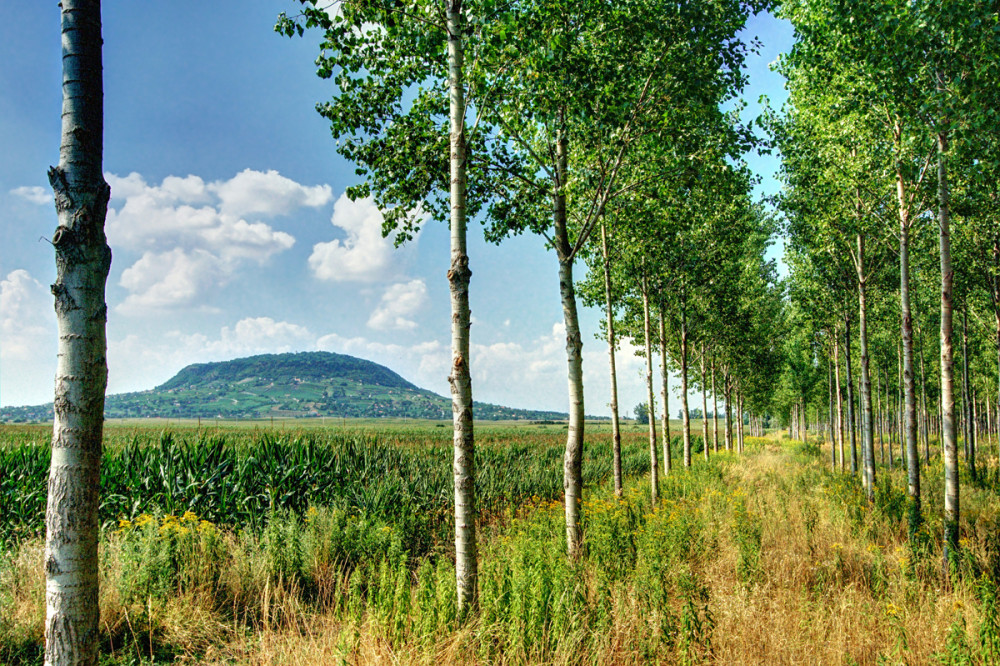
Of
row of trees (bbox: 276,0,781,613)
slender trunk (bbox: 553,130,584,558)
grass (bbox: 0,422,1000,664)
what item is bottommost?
grass (bbox: 0,422,1000,664)

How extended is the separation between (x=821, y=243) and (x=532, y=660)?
1379cm

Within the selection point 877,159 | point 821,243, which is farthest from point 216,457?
point 821,243

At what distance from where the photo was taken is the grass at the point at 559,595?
14.4 ft

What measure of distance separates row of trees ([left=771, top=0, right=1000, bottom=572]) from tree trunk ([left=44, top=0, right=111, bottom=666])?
8817 mm

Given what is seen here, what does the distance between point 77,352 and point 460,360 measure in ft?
10.7

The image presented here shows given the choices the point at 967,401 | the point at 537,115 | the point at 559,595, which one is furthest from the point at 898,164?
the point at 967,401

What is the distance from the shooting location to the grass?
4.40 metres

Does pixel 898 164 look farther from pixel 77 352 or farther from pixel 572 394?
pixel 77 352

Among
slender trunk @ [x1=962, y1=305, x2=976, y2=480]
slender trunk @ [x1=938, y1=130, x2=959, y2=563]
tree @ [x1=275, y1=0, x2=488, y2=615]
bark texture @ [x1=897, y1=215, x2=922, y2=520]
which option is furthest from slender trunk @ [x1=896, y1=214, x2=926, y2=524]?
slender trunk @ [x1=962, y1=305, x2=976, y2=480]

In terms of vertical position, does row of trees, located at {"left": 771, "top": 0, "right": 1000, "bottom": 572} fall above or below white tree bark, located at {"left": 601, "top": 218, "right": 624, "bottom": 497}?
above

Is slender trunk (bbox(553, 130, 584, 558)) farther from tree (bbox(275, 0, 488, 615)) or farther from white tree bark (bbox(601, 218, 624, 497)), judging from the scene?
white tree bark (bbox(601, 218, 624, 497))

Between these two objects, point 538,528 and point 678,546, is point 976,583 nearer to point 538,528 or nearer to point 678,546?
point 678,546

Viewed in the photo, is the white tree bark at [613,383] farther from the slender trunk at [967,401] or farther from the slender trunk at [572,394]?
the slender trunk at [967,401]

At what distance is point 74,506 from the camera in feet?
8.75
